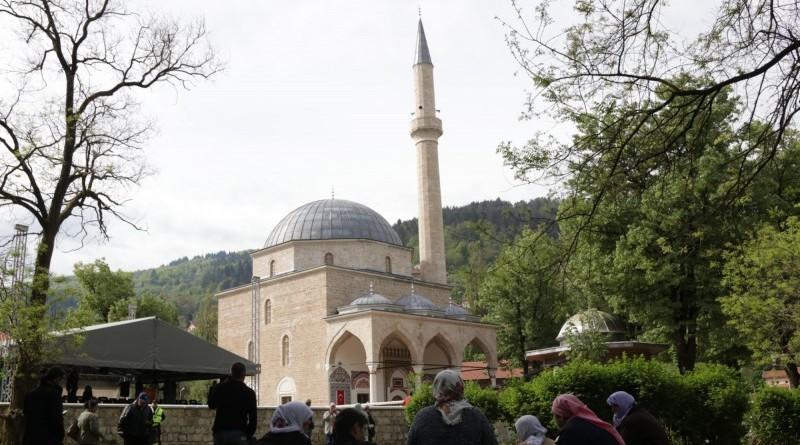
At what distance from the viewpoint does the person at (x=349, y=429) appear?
150 inches

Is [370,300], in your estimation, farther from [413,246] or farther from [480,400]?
[413,246]

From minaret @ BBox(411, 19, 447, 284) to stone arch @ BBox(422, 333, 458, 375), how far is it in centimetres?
374

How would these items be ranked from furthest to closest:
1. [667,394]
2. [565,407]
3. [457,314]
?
[457,314] < [667,394] < [565,407]

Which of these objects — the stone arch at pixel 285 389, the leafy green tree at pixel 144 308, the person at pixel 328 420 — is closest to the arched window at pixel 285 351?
the stone arch at pixel 285 389

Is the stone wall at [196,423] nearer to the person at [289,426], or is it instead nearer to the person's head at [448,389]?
the person at [289,426]

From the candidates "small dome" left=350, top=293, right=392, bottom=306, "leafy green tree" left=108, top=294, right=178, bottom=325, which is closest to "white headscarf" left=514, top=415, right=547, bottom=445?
"small dome" left=350, top=293, right=392, bottom=306

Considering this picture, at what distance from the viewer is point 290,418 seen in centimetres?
430

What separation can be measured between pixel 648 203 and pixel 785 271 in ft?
10.6

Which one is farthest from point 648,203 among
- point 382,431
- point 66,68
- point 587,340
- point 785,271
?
point 66,68

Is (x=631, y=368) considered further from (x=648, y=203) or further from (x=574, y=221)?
(x=648, y=203)

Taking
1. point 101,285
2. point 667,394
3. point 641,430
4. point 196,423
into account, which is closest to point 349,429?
point 641,430

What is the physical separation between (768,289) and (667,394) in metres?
6.10

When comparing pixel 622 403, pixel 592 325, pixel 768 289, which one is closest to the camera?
pixel 622 403

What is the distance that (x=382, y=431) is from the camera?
16438 millimetres
